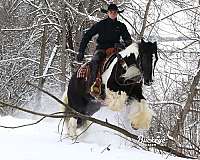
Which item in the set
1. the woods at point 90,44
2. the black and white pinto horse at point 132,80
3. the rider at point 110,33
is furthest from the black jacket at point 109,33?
the woods at point 90,44

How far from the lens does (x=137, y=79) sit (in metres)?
7.94

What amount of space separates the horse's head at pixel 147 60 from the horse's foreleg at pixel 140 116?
43 cm

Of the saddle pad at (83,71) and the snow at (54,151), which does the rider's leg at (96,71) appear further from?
the snow at (54,151)

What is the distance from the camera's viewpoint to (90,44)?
21.8 meters

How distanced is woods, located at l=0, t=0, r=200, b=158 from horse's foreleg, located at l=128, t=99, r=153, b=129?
59 centimetres

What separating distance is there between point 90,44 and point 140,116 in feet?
46.8

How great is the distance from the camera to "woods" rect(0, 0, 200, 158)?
14.5 m

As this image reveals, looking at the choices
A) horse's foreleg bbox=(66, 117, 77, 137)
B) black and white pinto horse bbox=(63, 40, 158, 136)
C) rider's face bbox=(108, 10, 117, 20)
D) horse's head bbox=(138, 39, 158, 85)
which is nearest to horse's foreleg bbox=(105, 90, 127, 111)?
black and white pinto horse bbox=(63, 40, 158, 136)

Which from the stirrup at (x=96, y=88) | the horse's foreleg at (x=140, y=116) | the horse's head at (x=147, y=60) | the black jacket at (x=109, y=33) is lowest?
the horse's foreleg at (x=140, y=116)

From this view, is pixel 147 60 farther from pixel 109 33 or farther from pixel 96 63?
pixel 109 33

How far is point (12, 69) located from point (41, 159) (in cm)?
2098

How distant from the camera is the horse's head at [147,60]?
7523mm

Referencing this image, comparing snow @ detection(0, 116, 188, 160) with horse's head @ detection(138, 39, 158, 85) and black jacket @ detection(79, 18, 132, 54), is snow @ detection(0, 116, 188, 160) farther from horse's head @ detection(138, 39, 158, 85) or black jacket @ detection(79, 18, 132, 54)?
black jacket @ detection(79, 18, 132, 54)

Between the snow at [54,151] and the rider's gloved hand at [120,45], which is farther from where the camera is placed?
the rider's gloved hand at [120,45]
